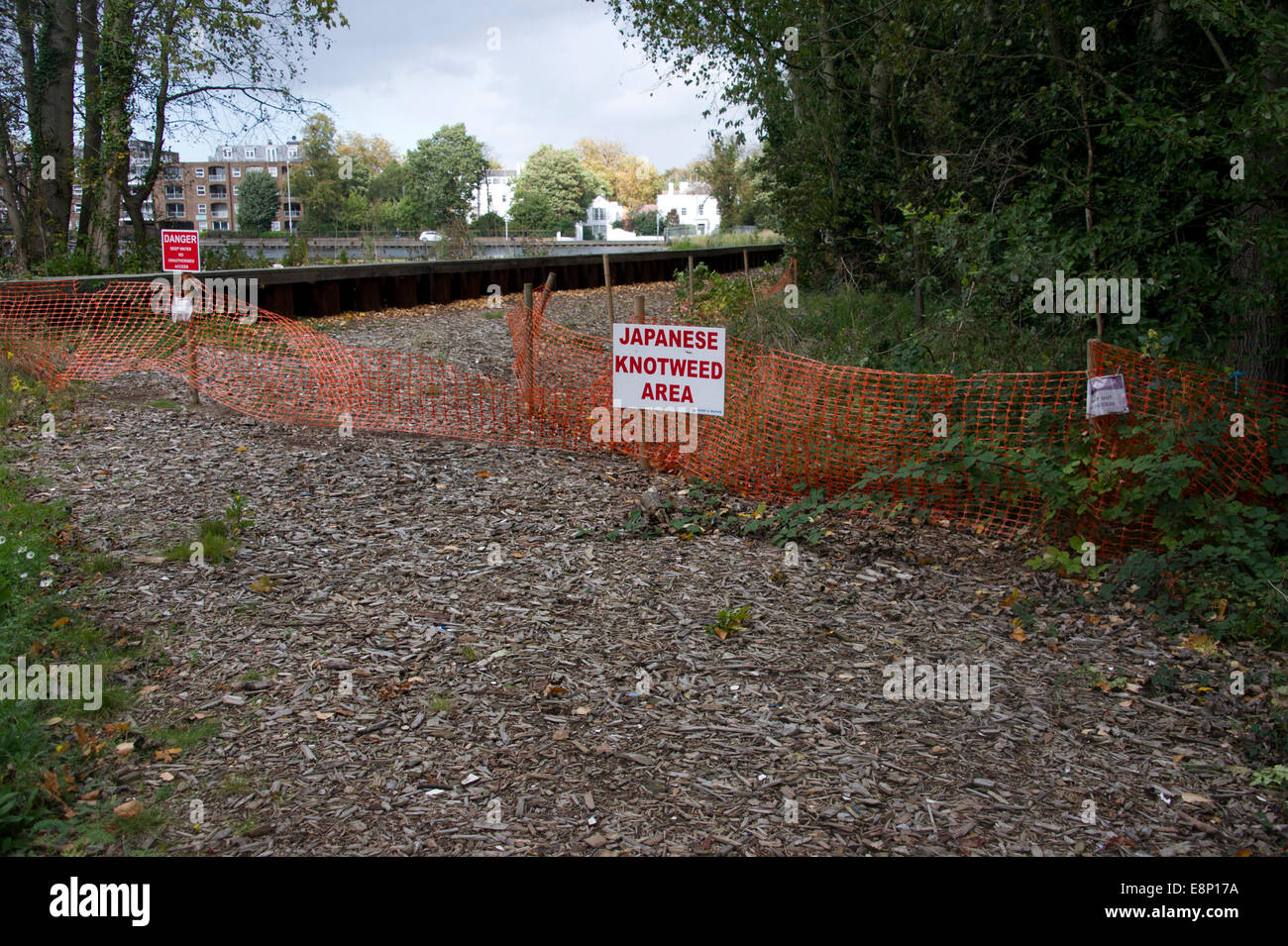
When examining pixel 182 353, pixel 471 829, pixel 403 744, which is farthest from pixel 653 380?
pixel 182 353

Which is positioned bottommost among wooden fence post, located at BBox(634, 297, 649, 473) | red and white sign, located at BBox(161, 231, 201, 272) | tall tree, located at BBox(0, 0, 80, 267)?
wooden fence post, located at BBox(634, 297, 649, 473)

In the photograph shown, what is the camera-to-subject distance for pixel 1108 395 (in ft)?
19.9

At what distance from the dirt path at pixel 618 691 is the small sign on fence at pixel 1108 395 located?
3.51 ft

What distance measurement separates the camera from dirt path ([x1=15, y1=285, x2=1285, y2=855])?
3.57 metres

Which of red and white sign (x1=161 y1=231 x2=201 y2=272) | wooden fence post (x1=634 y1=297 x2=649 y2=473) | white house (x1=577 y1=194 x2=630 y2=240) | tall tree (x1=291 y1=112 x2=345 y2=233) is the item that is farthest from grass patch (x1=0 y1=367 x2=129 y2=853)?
white house (x1=577 y1=194 x2=630 y2=240)

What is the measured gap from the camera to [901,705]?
14.6 feet

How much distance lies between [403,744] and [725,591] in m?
2.25

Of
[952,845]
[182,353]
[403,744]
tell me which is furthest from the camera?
[182,353]

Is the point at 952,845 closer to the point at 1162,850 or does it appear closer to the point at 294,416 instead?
the point at 1162,850

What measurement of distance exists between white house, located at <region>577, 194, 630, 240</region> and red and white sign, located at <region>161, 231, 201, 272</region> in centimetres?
8847

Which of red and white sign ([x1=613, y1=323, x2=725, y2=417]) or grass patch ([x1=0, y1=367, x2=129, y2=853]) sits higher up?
red and white sign ([x1=613, y1=323, x2=725, y2=417])

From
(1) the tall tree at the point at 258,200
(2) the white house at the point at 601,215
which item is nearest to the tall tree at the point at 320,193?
(1) the tall tree at the point at 258,200

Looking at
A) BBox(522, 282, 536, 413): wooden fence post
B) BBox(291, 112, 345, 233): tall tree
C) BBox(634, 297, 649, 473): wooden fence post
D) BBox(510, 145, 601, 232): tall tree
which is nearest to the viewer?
BBox(634, 297, 649, 473): wooden fence post

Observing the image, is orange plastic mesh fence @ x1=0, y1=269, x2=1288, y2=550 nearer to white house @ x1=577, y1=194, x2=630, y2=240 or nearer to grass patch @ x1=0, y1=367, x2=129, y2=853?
grass patch @ x1=0, y1=367, x2=129, y2=853
